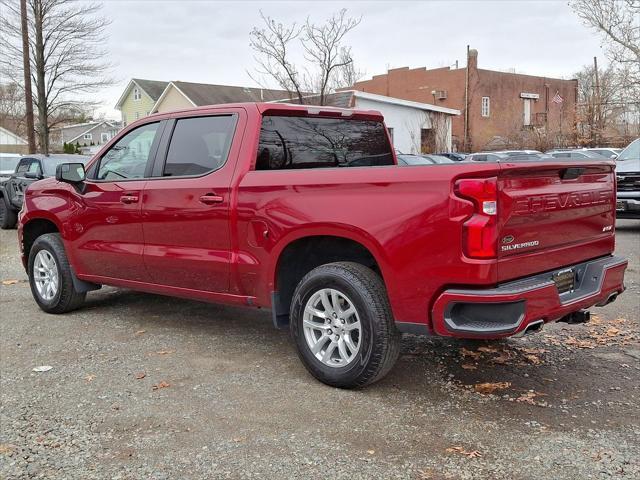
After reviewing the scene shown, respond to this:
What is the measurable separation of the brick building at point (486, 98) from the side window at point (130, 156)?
34.8 meters

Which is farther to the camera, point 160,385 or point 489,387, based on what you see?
point 160,385

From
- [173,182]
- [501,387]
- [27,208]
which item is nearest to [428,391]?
[501,387]

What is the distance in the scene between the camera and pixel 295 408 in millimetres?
3854

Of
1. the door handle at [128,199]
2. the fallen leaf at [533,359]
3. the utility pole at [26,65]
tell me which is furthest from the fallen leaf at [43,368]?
the utility pole at [26,65]

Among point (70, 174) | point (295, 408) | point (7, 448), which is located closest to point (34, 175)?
point (70, 174)

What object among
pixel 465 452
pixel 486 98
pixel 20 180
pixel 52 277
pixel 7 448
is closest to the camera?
pixel 465 452

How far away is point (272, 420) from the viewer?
3689mm

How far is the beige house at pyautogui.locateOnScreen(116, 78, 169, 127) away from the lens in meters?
46.2

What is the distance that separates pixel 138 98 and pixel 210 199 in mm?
46022

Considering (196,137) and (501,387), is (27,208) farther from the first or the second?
(501,387)

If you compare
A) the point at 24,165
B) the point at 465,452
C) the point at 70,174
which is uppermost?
the point at 24,165

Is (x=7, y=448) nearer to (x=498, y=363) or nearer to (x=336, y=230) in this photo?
(x=336, y=230)

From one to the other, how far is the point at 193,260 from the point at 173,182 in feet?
2.09

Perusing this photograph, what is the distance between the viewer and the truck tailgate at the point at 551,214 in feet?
11.3
